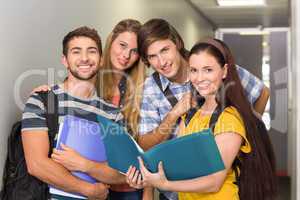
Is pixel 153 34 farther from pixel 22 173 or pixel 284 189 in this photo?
pixel 284 189

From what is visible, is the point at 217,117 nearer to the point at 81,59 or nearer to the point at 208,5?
the point at 81,59

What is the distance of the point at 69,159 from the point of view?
1679 mm

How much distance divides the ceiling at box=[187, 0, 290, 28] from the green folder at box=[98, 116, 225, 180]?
4.46 meters

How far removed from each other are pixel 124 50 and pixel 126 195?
68 cm

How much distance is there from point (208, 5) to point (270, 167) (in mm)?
4879

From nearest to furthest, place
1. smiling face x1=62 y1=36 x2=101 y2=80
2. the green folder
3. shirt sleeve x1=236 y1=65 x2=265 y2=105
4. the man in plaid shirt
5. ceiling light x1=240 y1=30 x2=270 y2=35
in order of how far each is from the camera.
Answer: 1. the green folder
2. smiling face x1=62 y1=36 x2=101 y2=80
3. the man in plaid shirt
4. shirt sleeve x1=236 y1=65 x2=265 y2=105
5. ceiling light x1=240 y1=30 x2=270 y2=35

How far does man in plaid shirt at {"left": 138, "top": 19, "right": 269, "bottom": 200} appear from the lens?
76.4 inches

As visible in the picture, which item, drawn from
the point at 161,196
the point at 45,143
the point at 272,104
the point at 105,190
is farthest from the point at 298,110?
the point at 272,104

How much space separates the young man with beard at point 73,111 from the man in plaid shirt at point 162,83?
19 cm

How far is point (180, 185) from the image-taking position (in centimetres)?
155

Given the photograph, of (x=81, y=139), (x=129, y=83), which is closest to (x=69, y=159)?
(x=81, y=139)

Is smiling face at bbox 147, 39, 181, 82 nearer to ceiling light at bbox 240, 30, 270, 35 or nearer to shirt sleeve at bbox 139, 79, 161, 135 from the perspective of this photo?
shirt sleeve at bbox 139, 79, 161, 135

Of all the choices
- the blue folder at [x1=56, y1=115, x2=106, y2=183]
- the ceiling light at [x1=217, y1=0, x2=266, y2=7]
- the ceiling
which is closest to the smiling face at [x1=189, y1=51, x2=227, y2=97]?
the blue folder at [x1=56, y1=115, x2=106, y2=183]

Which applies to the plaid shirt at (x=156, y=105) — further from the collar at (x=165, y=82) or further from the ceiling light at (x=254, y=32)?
the ceiling light at (x=254, y=32)
